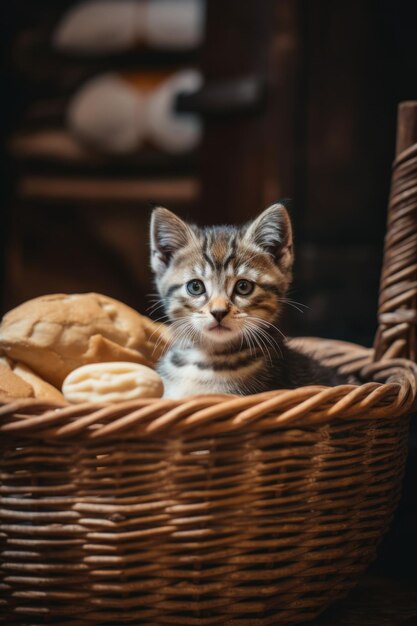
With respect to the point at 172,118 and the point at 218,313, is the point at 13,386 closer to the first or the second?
the point at 218,313

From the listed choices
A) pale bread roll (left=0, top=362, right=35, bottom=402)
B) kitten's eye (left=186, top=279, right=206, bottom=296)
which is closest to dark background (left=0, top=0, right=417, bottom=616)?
kitten's eye (left=186, top=279, right=206, bottom=296)

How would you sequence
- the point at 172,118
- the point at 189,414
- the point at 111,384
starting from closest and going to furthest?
1. the point at 189,414
2. the point at 111,384
3. the point at 172,118

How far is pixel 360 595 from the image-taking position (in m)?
1.14

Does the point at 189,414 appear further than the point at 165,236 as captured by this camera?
No

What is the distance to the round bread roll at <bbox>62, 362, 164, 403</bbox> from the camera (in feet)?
3.49

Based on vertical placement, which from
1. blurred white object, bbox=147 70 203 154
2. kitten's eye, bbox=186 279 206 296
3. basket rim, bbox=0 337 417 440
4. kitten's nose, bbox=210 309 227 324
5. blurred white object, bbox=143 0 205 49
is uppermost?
blurred white object, bbox=143 0 205 49

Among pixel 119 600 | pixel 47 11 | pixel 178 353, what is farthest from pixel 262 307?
pixel 47 11

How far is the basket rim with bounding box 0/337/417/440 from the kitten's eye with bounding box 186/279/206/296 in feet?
1.40

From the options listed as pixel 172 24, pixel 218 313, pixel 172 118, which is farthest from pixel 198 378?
pixel 172 24

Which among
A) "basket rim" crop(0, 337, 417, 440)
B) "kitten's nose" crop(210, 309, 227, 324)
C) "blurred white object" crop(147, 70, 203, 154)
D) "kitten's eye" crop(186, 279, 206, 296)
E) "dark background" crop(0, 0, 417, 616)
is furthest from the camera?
"blurred white object" crop(147, 70, 203, 154)

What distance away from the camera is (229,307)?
1.24 meters

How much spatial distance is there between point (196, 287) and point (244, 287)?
91mm

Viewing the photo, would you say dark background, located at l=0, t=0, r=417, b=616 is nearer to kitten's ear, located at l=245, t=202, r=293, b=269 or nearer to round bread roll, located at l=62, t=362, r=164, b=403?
kitten's ear, located at l=245, t=202, r=293, b=269

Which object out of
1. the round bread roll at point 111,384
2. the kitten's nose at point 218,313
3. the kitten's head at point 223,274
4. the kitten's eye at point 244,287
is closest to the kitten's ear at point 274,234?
the kitten's head at point 223,274
